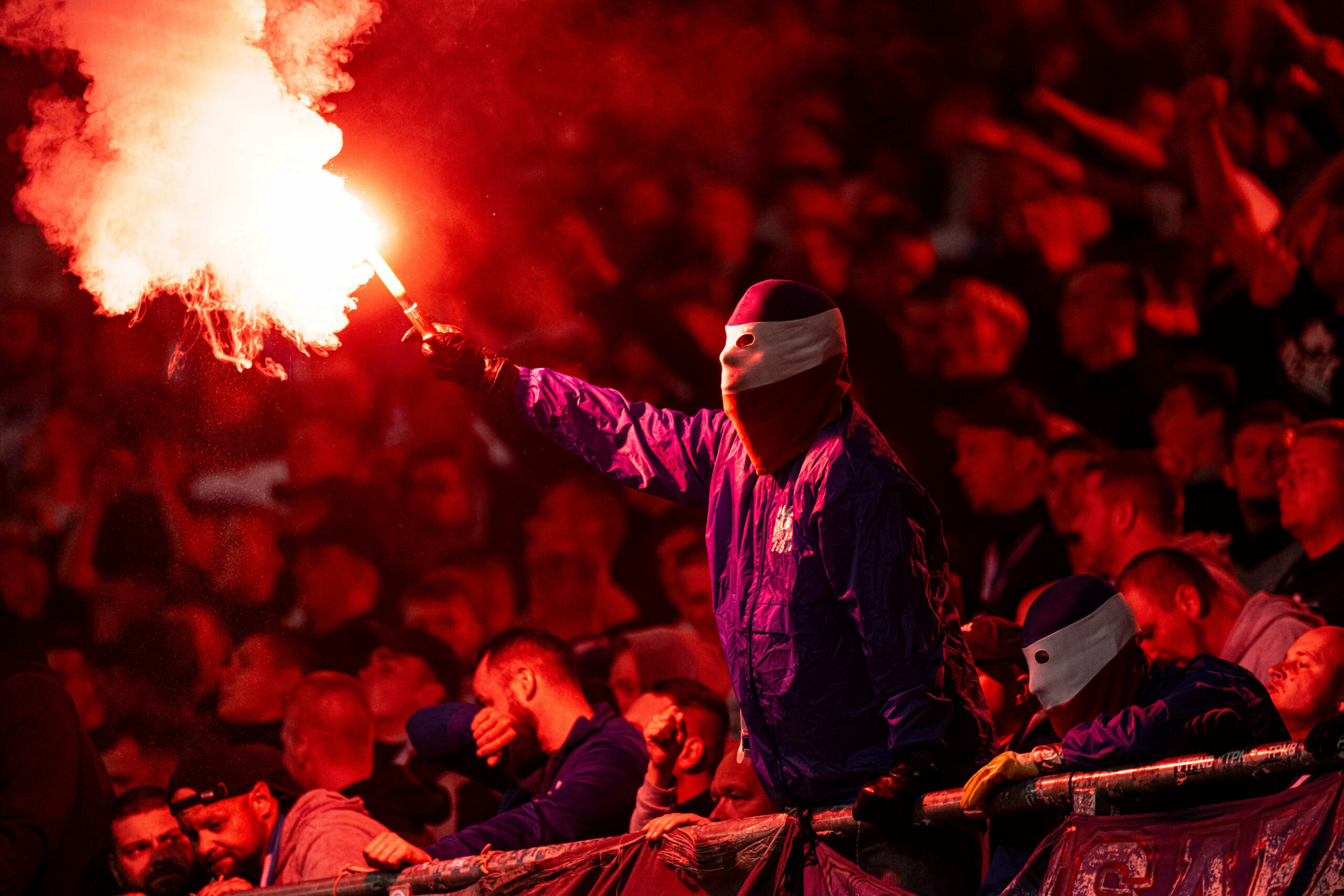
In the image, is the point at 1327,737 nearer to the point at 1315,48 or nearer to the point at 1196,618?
the point at 1196,618

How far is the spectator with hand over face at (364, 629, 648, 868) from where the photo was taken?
3.31m

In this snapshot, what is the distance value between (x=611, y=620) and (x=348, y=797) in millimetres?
1125

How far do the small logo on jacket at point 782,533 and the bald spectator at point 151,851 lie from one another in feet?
8.78

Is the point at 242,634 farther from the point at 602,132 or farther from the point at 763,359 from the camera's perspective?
the point at 763,359

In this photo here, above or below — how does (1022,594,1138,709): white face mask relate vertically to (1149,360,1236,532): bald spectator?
above

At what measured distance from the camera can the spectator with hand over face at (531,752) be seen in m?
3.31

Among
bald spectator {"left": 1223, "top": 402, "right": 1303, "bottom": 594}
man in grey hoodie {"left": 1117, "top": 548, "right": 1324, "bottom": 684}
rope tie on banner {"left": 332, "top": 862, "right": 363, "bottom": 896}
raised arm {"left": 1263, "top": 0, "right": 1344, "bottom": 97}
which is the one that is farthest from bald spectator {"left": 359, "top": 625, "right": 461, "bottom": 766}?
raised arm {"left": 1263, "top": 0, "right": 1344, "bottom": 97}

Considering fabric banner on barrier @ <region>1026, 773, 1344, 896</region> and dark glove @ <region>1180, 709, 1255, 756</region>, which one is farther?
dark glove @ <region>1180, 709, 1255, 756</region>

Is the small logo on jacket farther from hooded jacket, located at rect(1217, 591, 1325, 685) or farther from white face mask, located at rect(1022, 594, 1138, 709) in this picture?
hooded jacket, located at rect(1217, 591, 1325, 685)

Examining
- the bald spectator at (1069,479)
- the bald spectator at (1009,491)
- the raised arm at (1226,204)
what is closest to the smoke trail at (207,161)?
the bald spectator at (1009,491)

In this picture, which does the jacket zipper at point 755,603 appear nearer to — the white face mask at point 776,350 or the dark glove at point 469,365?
the white face mask at point 776,350

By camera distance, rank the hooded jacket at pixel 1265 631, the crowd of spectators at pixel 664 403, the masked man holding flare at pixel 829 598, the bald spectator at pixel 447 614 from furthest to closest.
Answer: the bald spectator at pixel 447 614, the crowd of spectators at pixel 664 403, the hooded jacket at pixel 1265 631, the masked man holding flare at pixel 829 598

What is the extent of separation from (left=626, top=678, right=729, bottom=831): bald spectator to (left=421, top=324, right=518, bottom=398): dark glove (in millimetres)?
857

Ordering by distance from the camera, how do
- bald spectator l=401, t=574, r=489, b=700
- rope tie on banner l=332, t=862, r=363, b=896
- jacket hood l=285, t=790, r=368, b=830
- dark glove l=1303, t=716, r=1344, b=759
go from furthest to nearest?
1. bald spectator l=401, t=574, r=489, b=700
2. jacket hood l=285, t=790, r=368, b=830
3. rope tie on banner l=332, t=862, r=363, b=896
4. dark glove l=1303, t=716, r=1344, b=759
